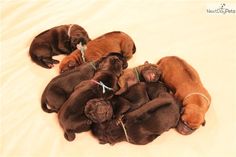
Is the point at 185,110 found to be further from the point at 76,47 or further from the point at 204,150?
the point at 76,47

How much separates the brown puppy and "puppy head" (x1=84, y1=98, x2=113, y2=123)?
0.41m

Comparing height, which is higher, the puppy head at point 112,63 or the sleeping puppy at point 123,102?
the puppy head at point 112,63

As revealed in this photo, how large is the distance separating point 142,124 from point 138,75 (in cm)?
41

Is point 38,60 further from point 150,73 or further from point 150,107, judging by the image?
point 150,107

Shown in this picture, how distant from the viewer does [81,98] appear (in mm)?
2256

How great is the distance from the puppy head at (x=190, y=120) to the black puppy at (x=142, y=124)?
0.04 meters

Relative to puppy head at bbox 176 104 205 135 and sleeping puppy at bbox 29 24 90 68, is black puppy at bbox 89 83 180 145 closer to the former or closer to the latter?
puppy head at bbox 176 104 205 135

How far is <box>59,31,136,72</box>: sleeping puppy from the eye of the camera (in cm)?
262

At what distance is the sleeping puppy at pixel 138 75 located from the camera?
8.06 ft

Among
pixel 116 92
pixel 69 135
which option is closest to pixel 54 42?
pixel 116 92

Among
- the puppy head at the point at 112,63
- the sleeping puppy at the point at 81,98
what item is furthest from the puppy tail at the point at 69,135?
the puppy head at the point at 112,63

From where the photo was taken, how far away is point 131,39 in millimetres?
2816

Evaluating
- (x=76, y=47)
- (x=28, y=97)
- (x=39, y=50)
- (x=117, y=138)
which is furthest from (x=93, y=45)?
(x=117, y=138)

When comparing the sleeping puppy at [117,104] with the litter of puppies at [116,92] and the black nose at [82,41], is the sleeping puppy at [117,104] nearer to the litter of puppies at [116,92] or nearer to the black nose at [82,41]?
the litter of puppies at [116,92]
